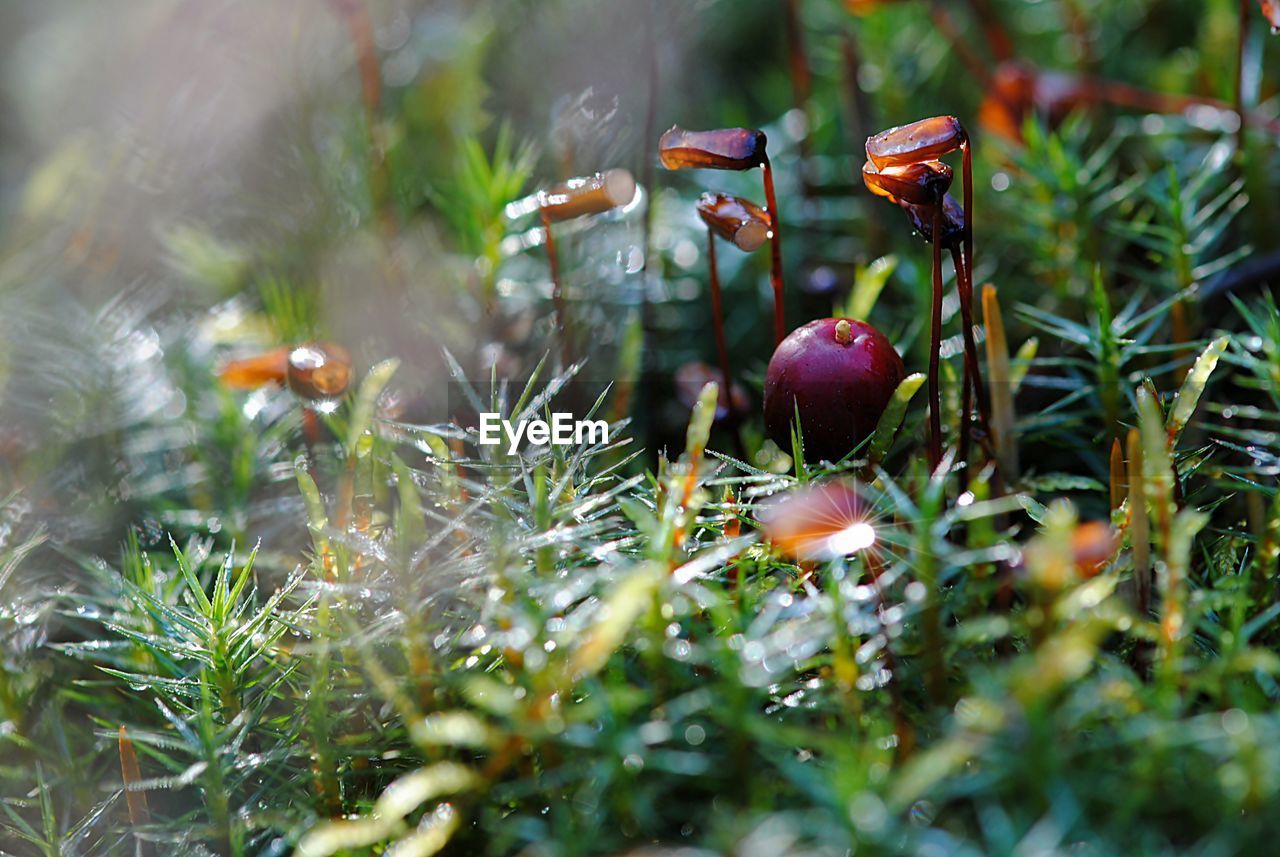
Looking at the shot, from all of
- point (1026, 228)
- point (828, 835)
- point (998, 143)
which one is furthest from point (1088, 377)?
point (828, 835)

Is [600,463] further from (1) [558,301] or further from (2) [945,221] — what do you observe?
(2) [945,221]

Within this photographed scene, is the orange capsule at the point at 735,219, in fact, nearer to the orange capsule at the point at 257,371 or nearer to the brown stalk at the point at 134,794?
the orange capsule at the point at 257,371

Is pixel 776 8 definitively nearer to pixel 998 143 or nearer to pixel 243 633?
pixel 998 143

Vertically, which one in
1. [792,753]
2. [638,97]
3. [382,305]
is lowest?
[792,753]

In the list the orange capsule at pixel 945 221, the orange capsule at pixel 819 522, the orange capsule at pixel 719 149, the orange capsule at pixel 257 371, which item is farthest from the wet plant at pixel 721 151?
the orange capsule at pixel 257 371

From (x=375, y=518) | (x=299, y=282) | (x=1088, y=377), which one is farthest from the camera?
(x=299, y=282)

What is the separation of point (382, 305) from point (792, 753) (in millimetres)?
694

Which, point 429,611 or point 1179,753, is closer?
point 1179,753

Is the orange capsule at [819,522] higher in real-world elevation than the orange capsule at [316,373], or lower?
lower

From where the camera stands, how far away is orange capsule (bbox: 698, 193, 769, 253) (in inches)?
32.2

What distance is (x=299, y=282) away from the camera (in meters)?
1.14

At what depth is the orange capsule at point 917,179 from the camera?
2.34 feet

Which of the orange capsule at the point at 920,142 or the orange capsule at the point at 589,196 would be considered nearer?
the orange capsule at the point at 920,142

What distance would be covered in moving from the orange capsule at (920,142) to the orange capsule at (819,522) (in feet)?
0.71
